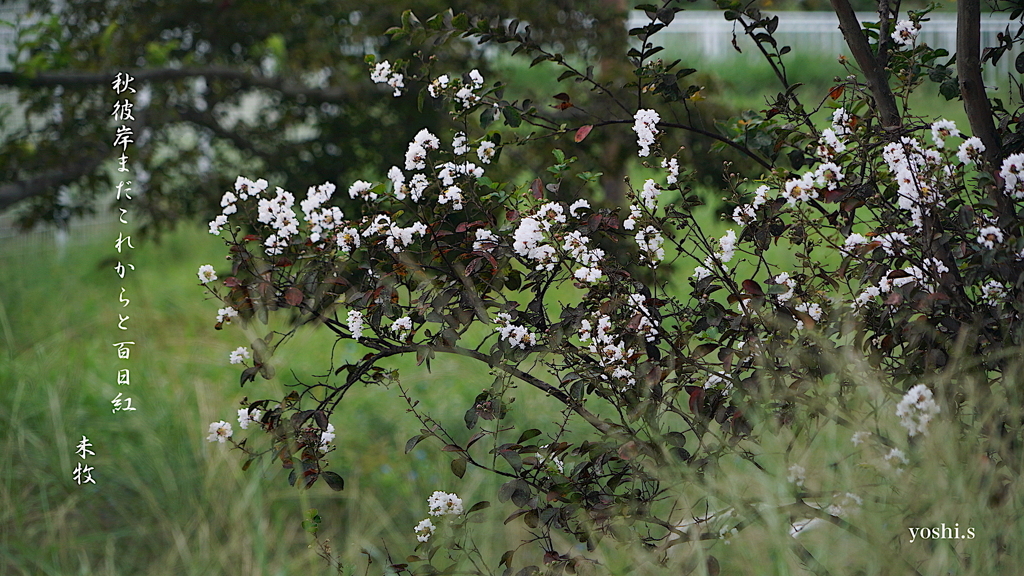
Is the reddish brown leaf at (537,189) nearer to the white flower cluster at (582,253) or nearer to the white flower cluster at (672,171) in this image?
the white flower cluster at (582,253)

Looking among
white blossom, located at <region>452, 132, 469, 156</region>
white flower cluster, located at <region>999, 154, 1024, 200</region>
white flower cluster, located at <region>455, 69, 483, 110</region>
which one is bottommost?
white flower cluster, located at <region>999, 154, 1024, 200</region>

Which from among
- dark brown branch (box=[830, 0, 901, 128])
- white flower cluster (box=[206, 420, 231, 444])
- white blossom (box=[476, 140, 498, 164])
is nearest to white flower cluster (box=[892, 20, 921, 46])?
dark brown branch (box=[830, 0, 901, 128])

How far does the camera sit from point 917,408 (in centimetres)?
110

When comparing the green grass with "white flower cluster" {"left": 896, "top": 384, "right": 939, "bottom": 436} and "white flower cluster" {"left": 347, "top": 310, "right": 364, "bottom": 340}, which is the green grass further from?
"white flower cluster" {"left": 347, "top": 310, "right": 364, "bottom": 340}

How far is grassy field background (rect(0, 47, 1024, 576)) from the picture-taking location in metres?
1.12

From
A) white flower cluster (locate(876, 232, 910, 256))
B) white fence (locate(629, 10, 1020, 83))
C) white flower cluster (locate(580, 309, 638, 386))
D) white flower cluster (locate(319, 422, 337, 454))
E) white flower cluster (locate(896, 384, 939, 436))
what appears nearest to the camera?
white flower cluster (locate(896, 384, 939, 436))

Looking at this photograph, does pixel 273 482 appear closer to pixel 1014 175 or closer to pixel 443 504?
pixel 443 504

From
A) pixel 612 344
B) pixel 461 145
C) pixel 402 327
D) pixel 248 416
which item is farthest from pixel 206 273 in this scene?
pixel 612 344

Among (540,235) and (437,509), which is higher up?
(540,235)

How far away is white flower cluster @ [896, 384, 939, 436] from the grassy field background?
3cm

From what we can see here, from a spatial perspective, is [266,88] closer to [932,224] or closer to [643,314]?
[643,314]

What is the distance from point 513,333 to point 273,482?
132cm

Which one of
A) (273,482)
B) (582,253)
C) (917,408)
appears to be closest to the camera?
(917,408)

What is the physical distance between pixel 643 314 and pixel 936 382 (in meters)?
0.40
